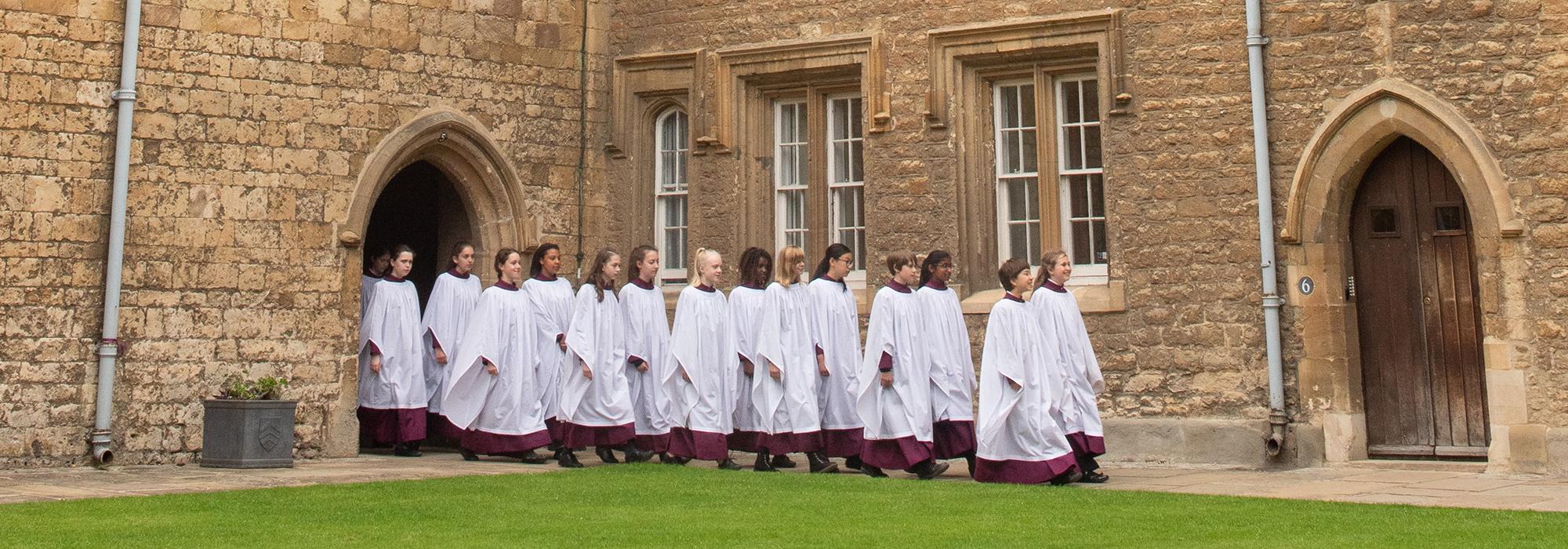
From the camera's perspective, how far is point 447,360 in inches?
500

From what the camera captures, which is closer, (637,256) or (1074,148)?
(637,256)

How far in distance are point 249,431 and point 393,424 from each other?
4.98ft

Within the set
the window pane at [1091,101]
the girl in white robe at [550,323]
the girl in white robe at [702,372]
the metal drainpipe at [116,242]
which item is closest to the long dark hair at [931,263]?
the girl in white robe at [702,372]

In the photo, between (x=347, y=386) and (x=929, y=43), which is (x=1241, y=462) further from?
(x=347, y=386)

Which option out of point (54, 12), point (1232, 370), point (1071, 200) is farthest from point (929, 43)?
point (54, 12)

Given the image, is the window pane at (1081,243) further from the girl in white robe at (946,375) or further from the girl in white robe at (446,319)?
the girl in white robe at (446,319)

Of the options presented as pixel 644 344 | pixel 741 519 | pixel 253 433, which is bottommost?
pixel 741 519

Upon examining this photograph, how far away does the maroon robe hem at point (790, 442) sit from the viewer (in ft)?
36.2

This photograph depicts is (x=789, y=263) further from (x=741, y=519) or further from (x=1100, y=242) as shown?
(x=741, y=519)

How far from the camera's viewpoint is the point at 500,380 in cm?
1199

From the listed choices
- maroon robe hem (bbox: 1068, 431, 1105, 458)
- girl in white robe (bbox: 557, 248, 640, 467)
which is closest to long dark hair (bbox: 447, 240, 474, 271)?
girl in white robe (bbox: 557, 248, 640, 467)

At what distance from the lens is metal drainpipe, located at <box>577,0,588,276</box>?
13984 mm

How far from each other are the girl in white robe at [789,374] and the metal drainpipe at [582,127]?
3.13 metres

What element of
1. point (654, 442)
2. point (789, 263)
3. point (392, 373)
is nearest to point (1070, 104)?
point (789, 263)
